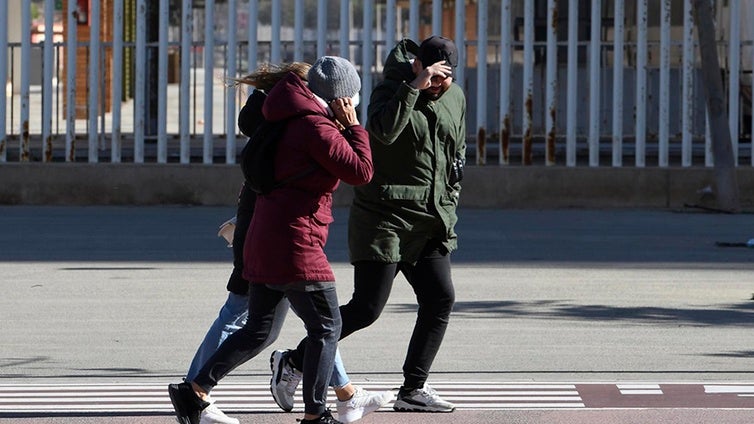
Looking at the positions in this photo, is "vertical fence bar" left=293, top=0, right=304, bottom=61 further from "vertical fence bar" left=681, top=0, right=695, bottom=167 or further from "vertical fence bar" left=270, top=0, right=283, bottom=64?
"vertical fence bar" left=681, top=0, right=695, bottom=167

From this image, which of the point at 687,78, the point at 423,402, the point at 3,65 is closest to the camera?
the point at 423,402

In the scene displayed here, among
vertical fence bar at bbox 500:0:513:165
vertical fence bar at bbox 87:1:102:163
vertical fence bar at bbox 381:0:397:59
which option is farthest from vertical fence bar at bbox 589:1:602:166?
vertical fence bar at bbox 87:1:102:163

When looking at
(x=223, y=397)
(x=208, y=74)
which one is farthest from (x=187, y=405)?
(x=208, y=74)

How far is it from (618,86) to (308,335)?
34.3ft

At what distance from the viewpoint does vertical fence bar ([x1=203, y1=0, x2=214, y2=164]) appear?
1591 centimetres

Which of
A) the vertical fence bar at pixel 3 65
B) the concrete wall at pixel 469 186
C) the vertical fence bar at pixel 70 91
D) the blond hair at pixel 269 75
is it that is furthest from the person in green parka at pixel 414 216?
the vertical fence bar at pixel 3 65

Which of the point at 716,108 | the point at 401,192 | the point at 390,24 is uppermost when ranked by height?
the point at 390,24

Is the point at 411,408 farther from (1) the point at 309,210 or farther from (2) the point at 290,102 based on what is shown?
(2) the point at 290,102

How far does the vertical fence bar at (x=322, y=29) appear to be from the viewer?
1584cm

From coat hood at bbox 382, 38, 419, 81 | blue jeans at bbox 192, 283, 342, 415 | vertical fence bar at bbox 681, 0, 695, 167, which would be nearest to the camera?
blue jeans at bbox 192, 283, 342, 415

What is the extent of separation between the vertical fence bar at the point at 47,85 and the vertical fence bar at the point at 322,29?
9.30ft

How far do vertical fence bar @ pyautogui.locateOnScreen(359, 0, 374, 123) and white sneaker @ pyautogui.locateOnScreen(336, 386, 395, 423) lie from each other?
954cm

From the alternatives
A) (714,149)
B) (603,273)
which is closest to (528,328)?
(603,273)

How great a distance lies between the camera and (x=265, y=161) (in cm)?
597
